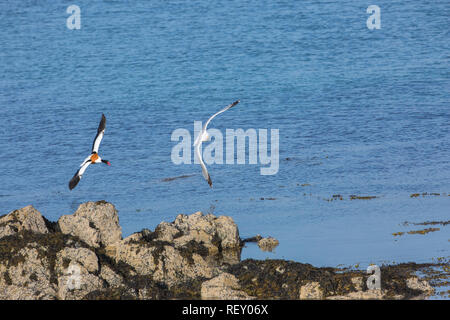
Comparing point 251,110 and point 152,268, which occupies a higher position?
point 251,110

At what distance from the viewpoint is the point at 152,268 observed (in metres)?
23.3

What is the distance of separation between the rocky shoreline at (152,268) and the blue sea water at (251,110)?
1.47m

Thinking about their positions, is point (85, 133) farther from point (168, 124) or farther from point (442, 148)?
point (442, 148)

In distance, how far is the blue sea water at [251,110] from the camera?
2922 cm

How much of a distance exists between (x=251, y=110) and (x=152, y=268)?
22.3 metres

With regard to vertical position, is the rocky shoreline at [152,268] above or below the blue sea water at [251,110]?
below

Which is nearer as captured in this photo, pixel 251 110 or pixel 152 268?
pixel 152 268

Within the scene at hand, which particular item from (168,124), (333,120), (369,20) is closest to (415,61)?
(369,20)

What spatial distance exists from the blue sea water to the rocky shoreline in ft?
4.82

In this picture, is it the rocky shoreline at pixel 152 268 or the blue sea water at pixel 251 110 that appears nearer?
the rocky shoreline at pixel 152 268

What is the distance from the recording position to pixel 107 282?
2253 centimetres

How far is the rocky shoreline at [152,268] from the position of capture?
21.8 metres

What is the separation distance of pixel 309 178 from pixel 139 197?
18.8ft
